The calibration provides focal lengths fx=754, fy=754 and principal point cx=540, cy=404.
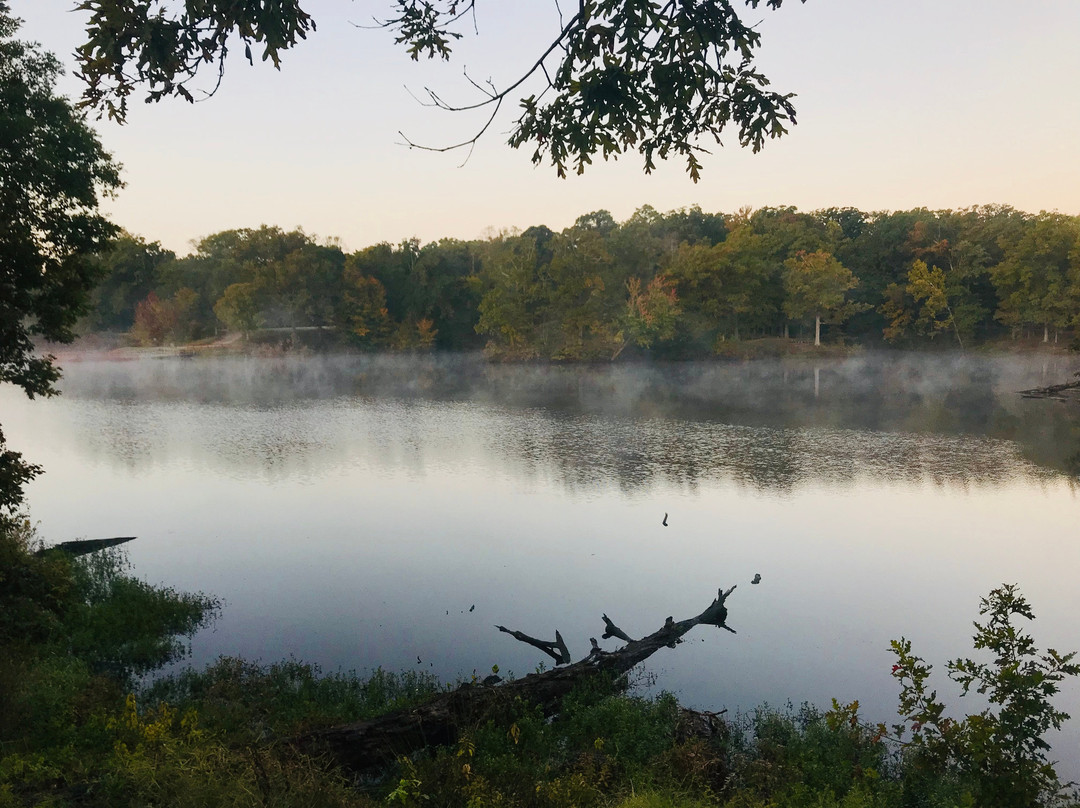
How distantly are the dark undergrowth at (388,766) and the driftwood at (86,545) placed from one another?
6.05 meters

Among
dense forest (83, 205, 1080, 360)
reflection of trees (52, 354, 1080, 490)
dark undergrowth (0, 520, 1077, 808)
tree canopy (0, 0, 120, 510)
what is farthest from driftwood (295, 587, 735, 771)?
dense forest (83, 205, 1080, 360)

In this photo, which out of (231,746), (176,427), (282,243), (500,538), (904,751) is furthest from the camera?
(282,243)

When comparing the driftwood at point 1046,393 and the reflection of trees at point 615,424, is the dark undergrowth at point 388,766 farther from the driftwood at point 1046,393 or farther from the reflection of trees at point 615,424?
the driftwood at point 1046,393

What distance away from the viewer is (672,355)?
7962 cm

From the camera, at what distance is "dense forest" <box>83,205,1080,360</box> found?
74438 millimetres

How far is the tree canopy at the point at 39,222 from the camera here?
8758 millimetres

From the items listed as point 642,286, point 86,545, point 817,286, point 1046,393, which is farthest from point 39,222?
point 817,286

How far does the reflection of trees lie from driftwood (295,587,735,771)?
14050 mm

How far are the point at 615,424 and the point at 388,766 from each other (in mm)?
30202

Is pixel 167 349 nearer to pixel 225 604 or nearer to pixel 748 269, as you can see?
pixel 748 269

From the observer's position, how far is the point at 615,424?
3781cm

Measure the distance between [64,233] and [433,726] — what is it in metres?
9.25

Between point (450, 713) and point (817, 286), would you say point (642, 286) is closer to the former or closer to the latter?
point (817, 286)

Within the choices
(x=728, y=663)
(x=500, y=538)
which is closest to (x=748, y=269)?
(x=500, y=538)
